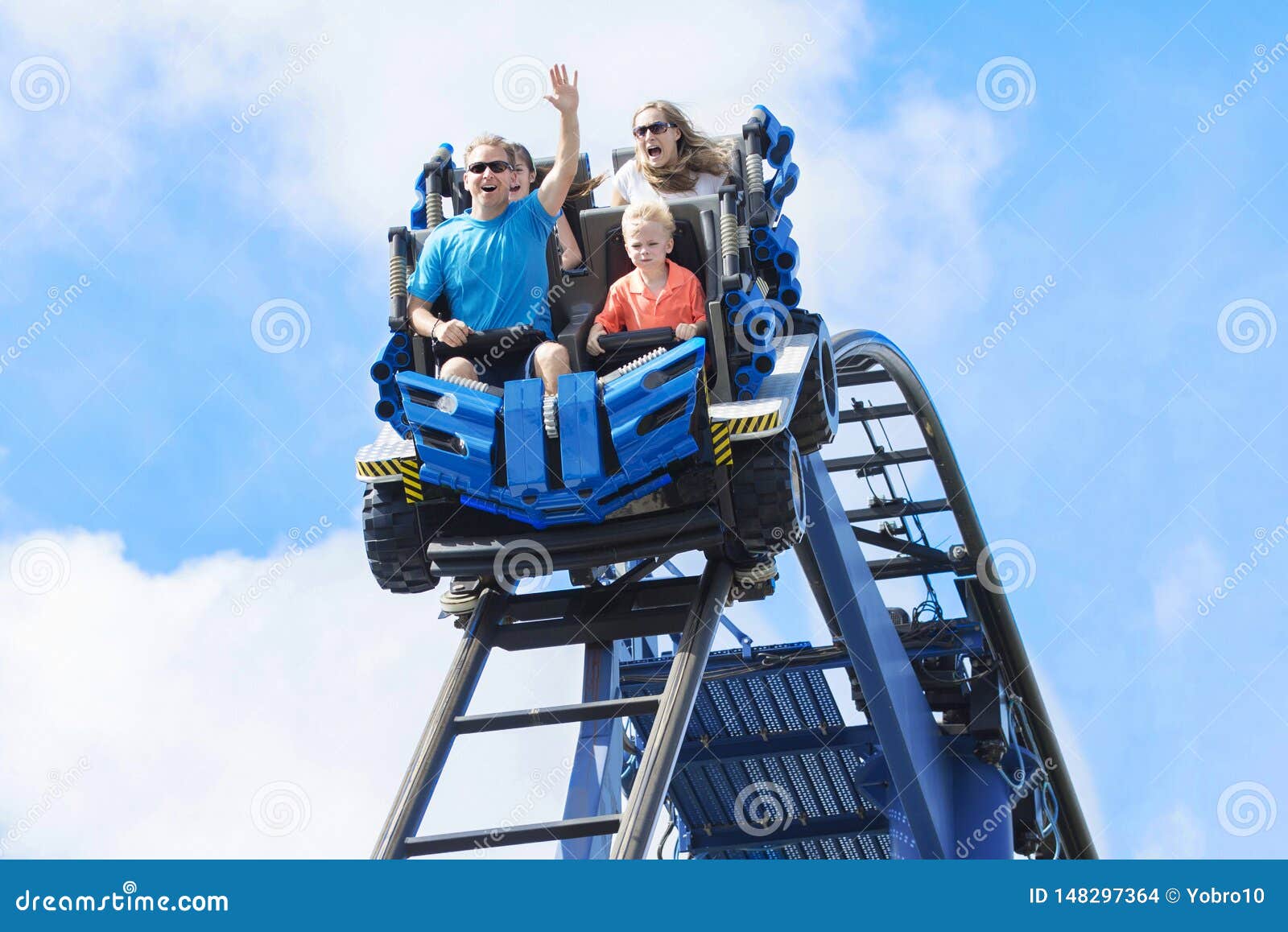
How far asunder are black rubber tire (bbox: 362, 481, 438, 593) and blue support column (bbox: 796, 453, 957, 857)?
1800mm

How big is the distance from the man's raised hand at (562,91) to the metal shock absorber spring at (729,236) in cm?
74

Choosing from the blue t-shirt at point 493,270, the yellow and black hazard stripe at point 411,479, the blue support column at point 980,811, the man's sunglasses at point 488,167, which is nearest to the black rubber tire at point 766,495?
the blue t-shirt at point 493,270

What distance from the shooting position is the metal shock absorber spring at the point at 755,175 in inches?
284

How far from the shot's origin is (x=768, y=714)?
10.5m

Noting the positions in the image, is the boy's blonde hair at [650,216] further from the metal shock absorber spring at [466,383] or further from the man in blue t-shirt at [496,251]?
the metal shock absorber spring at [466,383]

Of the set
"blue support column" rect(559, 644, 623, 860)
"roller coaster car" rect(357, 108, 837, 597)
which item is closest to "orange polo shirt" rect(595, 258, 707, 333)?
"roller coaster car" rect(357, 108, 837, 597)

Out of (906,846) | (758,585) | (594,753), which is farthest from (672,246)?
(906,846)

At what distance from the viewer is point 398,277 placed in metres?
7.09

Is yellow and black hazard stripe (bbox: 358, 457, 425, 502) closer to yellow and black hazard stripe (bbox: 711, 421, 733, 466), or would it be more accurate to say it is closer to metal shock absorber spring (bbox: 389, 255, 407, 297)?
metal shock absorber spring (bbox: 389, 255, 407, 297)

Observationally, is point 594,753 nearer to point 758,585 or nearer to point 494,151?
point 758,585

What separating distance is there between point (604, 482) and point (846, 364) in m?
3.83

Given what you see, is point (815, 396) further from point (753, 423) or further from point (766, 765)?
point (766, 765)

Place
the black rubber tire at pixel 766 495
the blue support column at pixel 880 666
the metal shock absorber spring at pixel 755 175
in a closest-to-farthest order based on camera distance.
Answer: the black rubber tire at pixel 766 495
the metal shock absorber spring at pixel 755 175
the blue support column at pixel 880 666

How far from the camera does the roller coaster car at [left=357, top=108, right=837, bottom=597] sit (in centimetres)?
651
